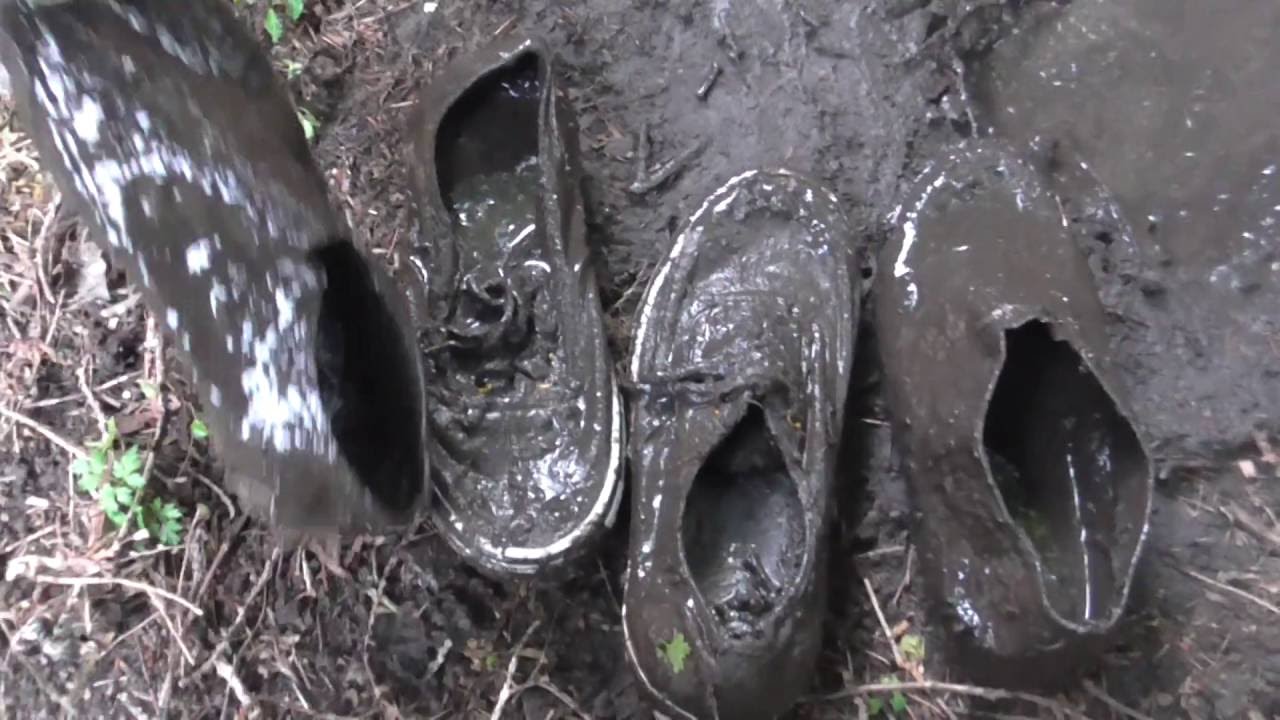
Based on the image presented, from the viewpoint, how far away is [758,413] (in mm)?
1777

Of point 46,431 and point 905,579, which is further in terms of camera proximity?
point 46,431

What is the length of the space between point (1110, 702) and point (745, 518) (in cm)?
65

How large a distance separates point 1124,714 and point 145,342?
1842mm

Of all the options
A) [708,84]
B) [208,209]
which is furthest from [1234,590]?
[208,209]

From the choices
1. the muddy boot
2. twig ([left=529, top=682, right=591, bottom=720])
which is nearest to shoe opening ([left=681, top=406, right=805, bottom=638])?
twig ([left=529, top=682, right=591, bottom=720])

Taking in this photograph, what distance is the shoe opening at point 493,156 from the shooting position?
196 cm

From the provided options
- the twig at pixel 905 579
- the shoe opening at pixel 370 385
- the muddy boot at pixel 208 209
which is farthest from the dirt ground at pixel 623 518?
the muddy boot at pixel 208 209

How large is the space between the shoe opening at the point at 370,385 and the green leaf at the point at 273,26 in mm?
897

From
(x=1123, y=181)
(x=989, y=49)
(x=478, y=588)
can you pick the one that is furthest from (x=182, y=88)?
(x=1123, y=181)

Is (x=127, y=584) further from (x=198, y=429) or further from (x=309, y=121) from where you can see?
(x=309, y=121)

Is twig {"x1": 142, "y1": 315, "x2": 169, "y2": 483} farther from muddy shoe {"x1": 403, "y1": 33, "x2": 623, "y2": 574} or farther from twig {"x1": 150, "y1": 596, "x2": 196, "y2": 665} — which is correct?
muddy shoe {"x1": 403, "y1": 33, "x2": 623, "y2": 574}

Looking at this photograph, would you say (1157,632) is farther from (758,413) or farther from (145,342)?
(145,342)

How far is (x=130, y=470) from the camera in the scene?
1.94 metres

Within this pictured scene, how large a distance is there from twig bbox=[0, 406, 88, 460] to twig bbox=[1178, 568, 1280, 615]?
6.36 ft
